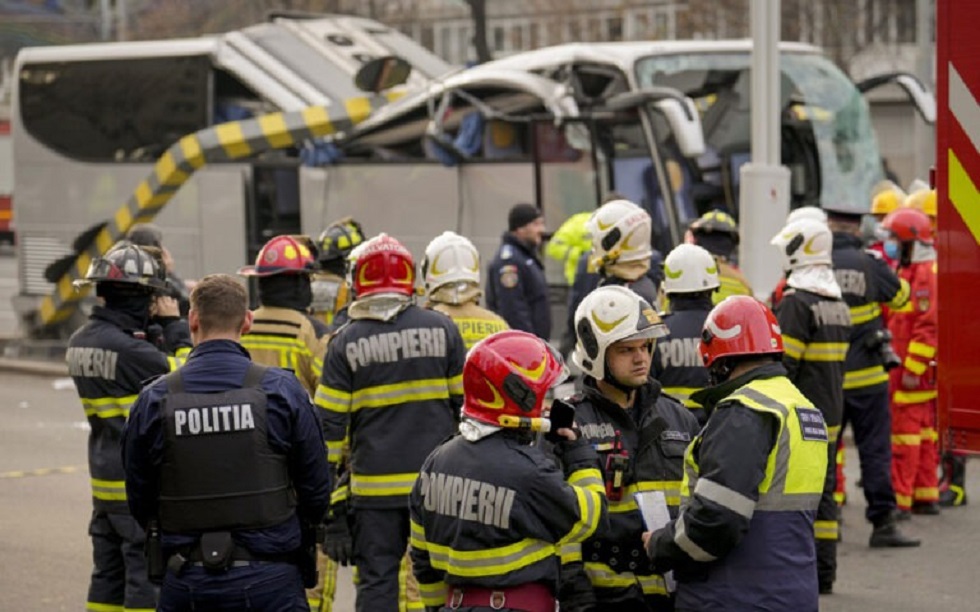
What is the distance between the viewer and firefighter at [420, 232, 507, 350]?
28.5 ft

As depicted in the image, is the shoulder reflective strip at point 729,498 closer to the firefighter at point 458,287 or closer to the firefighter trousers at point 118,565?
the firefighter trousers at point 118,565

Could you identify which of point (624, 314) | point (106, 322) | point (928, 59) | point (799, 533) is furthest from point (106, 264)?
point (928, 59)

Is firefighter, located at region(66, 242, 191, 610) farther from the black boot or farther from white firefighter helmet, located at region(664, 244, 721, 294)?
the black boot

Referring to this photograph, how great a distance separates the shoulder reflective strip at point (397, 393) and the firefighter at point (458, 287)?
Result: 85 centimetres

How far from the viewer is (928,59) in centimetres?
2245

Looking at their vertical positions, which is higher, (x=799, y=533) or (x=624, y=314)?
(x=624, y=314)

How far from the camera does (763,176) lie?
45.2 ft

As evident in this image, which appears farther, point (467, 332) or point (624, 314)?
point (467, 332)

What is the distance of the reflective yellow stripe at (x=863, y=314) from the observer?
1068 cm

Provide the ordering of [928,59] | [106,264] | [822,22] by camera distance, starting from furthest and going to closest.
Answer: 1. [822,22]
2. [928,59]
3. [106,264]

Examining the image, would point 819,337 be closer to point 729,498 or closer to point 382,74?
point 729,498

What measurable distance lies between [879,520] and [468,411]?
5.98m

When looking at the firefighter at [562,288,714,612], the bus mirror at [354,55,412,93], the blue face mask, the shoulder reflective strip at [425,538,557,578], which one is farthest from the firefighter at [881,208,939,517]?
the bus mirror at [354,55,412,93]

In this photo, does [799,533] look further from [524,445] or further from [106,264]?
[106,264]
